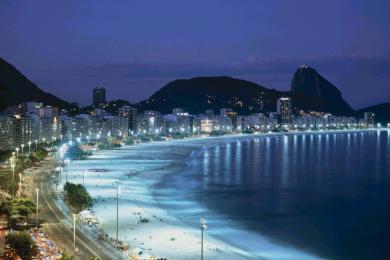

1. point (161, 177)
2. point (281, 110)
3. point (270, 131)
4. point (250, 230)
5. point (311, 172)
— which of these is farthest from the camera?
point (281, 110)

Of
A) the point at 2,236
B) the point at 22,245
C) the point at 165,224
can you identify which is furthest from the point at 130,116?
the point at 22,245

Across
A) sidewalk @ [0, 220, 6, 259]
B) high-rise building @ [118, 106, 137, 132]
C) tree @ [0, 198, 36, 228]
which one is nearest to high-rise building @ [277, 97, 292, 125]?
high-rise building @ [118, 106, 137, 132]

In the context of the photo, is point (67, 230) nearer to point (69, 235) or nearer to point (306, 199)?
point (69, 235)

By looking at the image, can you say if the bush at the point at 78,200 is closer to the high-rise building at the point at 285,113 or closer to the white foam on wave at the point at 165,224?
the white foam on wave at the point at 165,224

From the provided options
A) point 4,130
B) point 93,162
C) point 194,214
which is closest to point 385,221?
point 194,214

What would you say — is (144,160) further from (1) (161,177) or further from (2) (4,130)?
(2) (4,130)

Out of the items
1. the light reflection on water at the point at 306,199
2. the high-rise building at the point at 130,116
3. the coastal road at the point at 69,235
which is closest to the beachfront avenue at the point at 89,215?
the coastal road at the point at 69,235

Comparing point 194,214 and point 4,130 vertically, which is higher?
point 4,130
